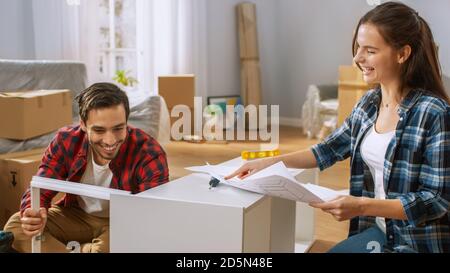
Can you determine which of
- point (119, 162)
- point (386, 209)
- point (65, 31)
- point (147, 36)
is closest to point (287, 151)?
point (147, 36)

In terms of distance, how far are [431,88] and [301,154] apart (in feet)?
1.24

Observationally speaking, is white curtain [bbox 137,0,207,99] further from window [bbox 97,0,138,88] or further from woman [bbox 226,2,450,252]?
woman [bbox 226,2,450,252]

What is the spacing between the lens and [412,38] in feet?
4.24

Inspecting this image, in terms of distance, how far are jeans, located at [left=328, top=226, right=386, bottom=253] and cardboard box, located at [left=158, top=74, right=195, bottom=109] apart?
3.87 metres

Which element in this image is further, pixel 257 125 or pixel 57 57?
pixel 257 125

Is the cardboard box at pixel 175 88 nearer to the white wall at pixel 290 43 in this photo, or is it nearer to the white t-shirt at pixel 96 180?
the white wall at pixel 290 43

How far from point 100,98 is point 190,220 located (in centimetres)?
53

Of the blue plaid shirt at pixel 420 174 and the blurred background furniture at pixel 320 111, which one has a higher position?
the blue plaid shirt at pixel 420 174

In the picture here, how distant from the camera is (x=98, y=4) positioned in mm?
5012

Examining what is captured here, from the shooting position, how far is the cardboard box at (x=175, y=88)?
518 cm

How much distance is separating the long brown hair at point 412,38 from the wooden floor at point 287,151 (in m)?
1.21

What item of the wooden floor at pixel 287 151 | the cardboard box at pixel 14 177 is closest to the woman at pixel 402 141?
the wooden floor at pixel 287 151
